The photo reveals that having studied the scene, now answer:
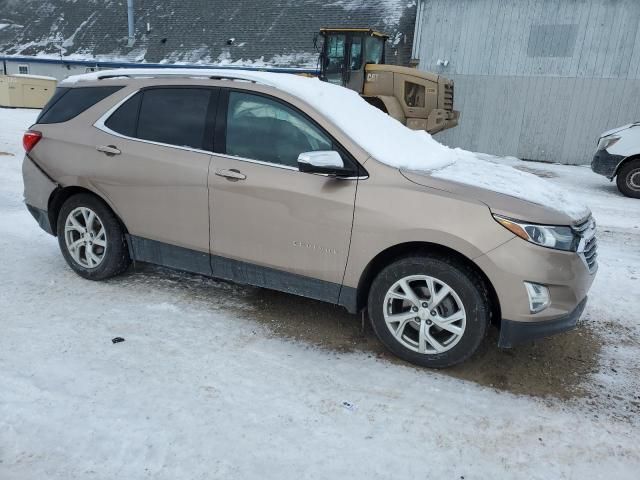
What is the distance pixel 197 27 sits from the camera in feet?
92.1

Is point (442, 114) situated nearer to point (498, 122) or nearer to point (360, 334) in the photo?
point (498, 122)

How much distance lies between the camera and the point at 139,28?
30.0m

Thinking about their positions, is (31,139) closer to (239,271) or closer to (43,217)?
(43,217)

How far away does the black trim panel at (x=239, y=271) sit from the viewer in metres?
3.29

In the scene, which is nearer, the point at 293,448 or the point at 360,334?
the point at 293,448

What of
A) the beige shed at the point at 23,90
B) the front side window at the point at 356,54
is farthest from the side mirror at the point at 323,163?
the beige shed at the point at 23,90

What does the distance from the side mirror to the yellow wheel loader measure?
10.7 m

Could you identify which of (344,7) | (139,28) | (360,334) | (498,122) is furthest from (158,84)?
(139,28)

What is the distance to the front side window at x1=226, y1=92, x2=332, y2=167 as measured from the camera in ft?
10.9

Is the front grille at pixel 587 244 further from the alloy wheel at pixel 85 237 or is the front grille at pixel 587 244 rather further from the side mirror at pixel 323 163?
the alloy wheel at pixel 85 237

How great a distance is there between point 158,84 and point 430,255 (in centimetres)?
249

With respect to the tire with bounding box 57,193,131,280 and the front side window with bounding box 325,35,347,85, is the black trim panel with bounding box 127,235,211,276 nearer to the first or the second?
the tire with bounding box 57,193,131,280

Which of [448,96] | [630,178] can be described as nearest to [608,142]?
[630,178]

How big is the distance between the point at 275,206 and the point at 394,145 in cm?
100
